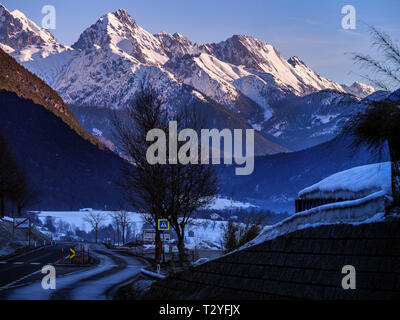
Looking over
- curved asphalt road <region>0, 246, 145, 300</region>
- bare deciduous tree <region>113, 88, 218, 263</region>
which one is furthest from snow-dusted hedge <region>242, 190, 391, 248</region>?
bare deciduous tree <region>113, 88, 218, 263</region>

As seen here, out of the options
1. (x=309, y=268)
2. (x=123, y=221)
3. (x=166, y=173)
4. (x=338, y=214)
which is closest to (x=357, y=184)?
(x=338, y=214)

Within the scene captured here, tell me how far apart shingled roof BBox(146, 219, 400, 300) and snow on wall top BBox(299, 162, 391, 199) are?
1.42 m

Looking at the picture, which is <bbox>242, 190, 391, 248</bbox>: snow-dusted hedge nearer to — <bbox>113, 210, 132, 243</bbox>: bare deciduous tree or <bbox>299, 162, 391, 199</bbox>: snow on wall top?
<bbox>299, 162, 391, 199</bbox>: snow on wall top

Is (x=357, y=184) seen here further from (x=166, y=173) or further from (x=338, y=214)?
(x=166, y=173)

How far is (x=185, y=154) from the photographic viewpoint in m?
31.3

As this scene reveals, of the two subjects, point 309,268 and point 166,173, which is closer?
point 309,268

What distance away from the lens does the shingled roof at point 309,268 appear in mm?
12336

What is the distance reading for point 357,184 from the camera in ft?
59.8

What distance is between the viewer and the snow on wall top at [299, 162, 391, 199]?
55.1 feet

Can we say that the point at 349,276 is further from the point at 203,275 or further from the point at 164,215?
the point at 164,215

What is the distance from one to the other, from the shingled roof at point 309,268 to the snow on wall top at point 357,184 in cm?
142

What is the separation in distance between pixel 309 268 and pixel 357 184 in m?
5.05
